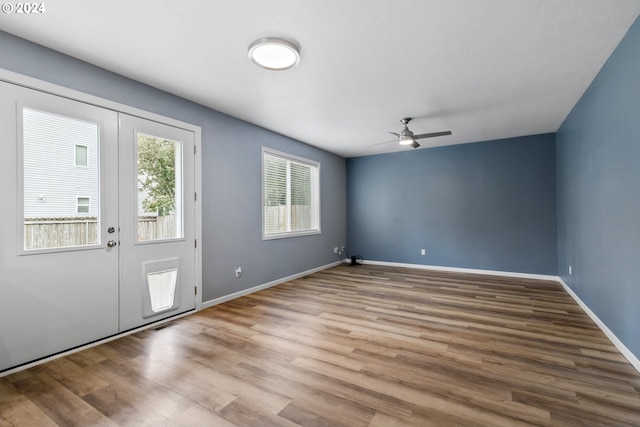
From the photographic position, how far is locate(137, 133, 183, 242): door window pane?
125 inches

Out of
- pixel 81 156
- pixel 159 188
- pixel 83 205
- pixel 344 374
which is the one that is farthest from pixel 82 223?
pixel 344 374

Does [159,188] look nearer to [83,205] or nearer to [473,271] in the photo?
[83,205]

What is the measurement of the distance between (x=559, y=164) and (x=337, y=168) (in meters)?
4.23

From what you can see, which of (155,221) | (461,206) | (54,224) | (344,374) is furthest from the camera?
(461,206)

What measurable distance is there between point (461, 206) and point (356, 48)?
15.1 ft

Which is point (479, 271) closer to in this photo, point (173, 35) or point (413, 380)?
point (413, 380)

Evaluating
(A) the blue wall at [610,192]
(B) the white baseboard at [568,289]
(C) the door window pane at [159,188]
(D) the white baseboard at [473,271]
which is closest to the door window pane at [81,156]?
(C) the door window pane at [159,188]

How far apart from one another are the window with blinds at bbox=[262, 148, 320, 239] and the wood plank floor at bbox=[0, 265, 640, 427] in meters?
1.90

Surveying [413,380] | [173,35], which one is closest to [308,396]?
[413,380]

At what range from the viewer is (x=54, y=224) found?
2537 millimetres

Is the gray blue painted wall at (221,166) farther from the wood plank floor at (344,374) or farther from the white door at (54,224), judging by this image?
the wood plank floor at (344,374)

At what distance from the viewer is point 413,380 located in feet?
7.05

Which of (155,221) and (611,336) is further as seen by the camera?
(155,221)

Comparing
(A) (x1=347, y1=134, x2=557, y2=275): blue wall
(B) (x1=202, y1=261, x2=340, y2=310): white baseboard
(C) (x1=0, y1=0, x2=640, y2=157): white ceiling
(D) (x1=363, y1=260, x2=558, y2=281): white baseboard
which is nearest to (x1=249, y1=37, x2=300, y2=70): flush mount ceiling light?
(C) (x1=0, y1=0, x2=640, y2=157): white ceiling
